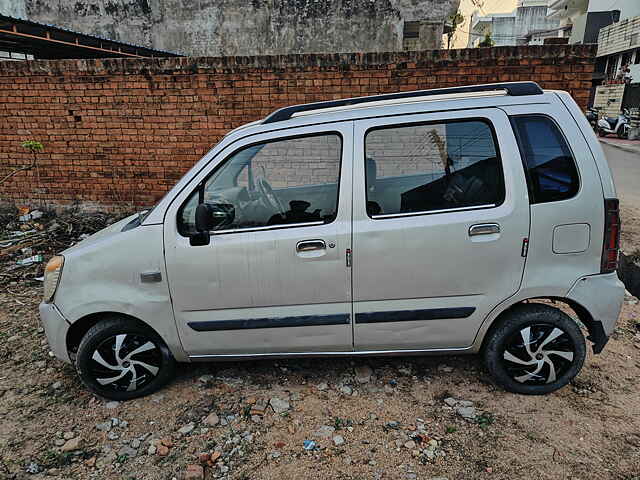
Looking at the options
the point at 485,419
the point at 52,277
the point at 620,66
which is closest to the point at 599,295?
the point at 485,419

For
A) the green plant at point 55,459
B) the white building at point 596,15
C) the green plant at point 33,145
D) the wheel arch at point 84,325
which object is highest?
the white building at point 596,15

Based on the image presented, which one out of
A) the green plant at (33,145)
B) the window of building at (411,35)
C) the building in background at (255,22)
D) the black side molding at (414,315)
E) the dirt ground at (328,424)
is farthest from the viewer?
the window of building at (411,35)

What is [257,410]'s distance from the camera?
271 centimetres

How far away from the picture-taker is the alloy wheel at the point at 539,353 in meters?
2.62

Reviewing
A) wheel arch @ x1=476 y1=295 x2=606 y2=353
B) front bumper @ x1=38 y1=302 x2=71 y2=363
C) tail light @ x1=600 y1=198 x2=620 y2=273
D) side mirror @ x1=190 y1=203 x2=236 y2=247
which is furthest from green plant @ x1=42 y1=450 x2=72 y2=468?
tail light @ x1=600 y1=198 x2=620 y2=273

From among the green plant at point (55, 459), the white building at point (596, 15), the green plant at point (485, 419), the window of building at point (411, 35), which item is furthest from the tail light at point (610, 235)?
the white building at point (596, 15)

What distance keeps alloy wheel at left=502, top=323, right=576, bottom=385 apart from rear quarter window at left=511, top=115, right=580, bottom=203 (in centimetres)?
82

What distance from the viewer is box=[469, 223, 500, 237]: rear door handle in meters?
2.45

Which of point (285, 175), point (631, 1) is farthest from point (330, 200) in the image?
point (631, 1)

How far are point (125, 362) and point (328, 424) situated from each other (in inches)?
54.5

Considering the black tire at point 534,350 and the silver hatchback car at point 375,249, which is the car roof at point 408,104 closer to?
the silver hatchback car at point 375,249

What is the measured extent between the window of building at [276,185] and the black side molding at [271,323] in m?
0.60

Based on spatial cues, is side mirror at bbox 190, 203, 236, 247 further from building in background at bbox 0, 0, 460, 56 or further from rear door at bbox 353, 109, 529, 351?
building in background at bbox 0, 0, 460, 56

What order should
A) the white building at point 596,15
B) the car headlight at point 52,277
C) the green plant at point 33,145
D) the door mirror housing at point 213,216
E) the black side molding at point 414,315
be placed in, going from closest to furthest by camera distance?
the door mirror housing at point 213,216 → the black side molding at point 414,315 → the car headlight at point 52,277 → the green plant at point 33,145 → the white building at point 596,15
